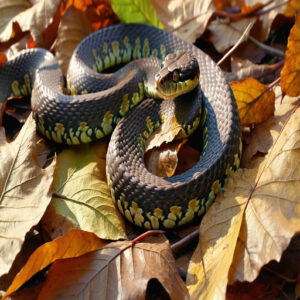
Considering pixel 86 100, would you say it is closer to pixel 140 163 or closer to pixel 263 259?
pixel 140 163

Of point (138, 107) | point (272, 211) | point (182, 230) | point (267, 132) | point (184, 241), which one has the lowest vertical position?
point (182, 230)

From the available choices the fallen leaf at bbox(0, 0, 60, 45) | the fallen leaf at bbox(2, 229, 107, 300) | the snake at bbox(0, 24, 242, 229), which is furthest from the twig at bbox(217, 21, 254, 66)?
the fallen leaf at bbox(2, 229, 107, 300)

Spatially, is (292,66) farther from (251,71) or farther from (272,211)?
(272,211)

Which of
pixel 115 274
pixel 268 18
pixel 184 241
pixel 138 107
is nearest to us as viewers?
pixel 115 274

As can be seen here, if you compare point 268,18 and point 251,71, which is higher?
point 268,18

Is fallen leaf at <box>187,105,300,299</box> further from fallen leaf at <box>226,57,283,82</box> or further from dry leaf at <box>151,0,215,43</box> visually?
dry leaf at <box>151,0,215,43</box>

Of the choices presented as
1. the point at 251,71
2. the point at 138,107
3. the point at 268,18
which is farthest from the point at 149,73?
the point at 268,18

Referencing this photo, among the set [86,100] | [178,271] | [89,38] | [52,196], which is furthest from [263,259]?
[89,38]
